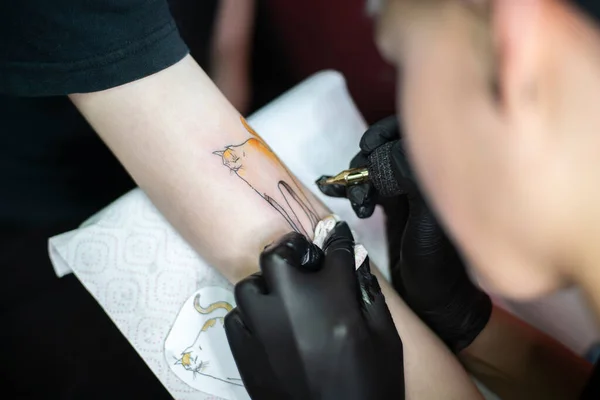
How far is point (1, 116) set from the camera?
2.71 ft

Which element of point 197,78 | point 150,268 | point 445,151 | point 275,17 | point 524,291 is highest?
point 275,17

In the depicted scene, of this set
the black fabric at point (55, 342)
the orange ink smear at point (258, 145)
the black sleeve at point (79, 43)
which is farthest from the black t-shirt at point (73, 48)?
the black fabric at point (55, 342)

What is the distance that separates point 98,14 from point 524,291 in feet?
1.72

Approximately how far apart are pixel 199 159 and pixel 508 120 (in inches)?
16.9

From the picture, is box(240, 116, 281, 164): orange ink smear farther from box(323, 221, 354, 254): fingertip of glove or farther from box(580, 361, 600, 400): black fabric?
box(580, 361, 600, 400): black fabric

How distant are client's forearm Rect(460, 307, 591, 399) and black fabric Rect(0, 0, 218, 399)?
0.55 m

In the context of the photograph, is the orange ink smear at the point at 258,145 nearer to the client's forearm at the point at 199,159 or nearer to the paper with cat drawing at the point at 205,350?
the client's forearm at the point at 199,159

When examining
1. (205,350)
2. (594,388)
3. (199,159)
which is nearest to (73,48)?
(199,159)

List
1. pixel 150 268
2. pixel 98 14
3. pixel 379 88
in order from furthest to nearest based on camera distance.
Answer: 1. pixel 379 88
2. pixel 150 268
3. pixel 98 14

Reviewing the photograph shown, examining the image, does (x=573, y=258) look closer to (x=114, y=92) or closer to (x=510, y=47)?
(x=510, y=47)

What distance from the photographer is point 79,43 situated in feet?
1.88

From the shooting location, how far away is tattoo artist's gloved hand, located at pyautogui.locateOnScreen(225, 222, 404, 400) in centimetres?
59

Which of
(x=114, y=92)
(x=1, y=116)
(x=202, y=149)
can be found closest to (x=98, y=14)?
(x=114, y=92)

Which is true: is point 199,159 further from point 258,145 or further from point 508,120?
point 508,120
